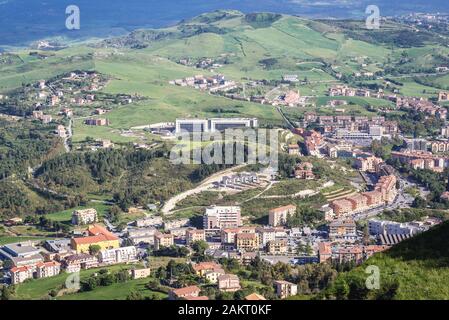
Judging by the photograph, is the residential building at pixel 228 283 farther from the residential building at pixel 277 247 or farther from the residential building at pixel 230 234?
the residential building at pixel 230 234

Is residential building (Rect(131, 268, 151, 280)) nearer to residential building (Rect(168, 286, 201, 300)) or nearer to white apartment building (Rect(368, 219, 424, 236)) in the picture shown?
residential building (Rect(168, 286, 201, 300))

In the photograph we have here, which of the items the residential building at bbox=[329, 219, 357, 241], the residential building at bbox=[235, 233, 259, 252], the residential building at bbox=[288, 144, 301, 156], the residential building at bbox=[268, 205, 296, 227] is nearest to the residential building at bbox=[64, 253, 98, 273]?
the residential building at bbox=[235, 233, 259, 252]

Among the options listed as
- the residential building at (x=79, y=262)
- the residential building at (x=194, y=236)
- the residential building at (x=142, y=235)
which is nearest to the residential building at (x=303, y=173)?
the residential building at (x=194, y=236)

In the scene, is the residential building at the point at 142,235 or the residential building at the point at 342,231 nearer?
the residential building at the point at 142,235

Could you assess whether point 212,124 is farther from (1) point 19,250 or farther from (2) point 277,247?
(1) point 19,250

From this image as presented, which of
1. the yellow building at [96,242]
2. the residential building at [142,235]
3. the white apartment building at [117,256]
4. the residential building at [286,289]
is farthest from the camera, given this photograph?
the residential building at [142,235]

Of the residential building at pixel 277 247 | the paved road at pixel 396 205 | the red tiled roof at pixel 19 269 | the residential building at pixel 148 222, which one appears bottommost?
the paved road at pixel 396 205
